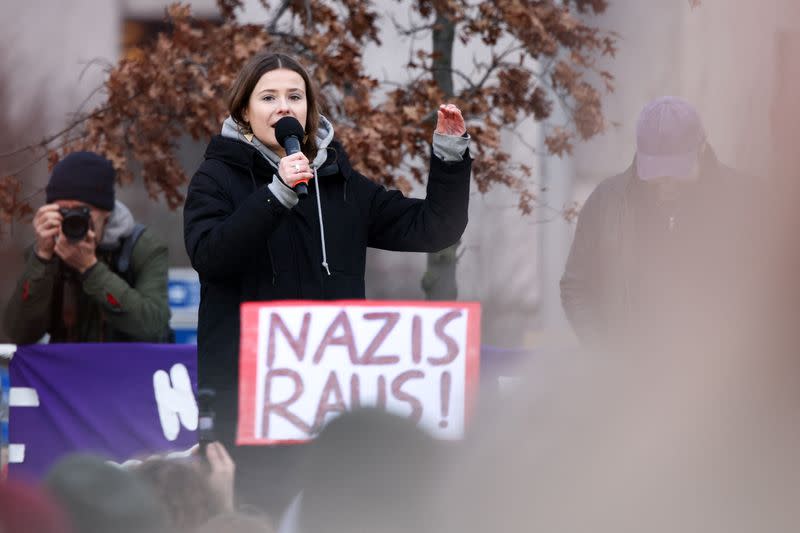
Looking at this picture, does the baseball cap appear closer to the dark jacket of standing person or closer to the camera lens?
the dark jacket of standing person

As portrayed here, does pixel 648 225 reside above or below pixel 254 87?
below

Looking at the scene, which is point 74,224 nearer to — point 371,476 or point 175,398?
point 175,398

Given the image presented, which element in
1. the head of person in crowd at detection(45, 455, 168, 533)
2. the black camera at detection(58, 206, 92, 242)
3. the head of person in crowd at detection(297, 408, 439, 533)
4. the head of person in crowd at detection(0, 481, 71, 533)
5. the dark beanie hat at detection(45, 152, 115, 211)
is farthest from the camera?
the dark beanie hat at detection(45, 152, 115, 211)

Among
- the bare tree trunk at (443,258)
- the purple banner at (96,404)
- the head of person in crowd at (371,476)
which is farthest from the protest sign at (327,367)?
the bare tree trunk at (443,258)

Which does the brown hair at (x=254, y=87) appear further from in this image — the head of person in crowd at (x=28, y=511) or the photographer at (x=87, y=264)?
the head of person in crowd at (x=28, y=511)

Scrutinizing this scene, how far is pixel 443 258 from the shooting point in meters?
7.43

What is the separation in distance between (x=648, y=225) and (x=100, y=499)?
265cm

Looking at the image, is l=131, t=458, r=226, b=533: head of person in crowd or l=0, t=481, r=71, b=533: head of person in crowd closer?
l=0, t=481, r=71, b=533: head of person in crowd

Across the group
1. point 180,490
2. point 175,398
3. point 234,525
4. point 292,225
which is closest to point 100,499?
point 234,525

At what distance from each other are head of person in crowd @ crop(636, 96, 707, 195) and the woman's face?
0.99 metres

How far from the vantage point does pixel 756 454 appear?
1649 millimetres

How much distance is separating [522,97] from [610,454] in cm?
561

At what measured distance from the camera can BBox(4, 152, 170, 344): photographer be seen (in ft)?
16.5

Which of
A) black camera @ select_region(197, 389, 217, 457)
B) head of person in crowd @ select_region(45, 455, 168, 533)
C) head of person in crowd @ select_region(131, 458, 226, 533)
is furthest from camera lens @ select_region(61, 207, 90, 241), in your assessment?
head of person in crowd @ select_region(45, 455, 168, 533)
